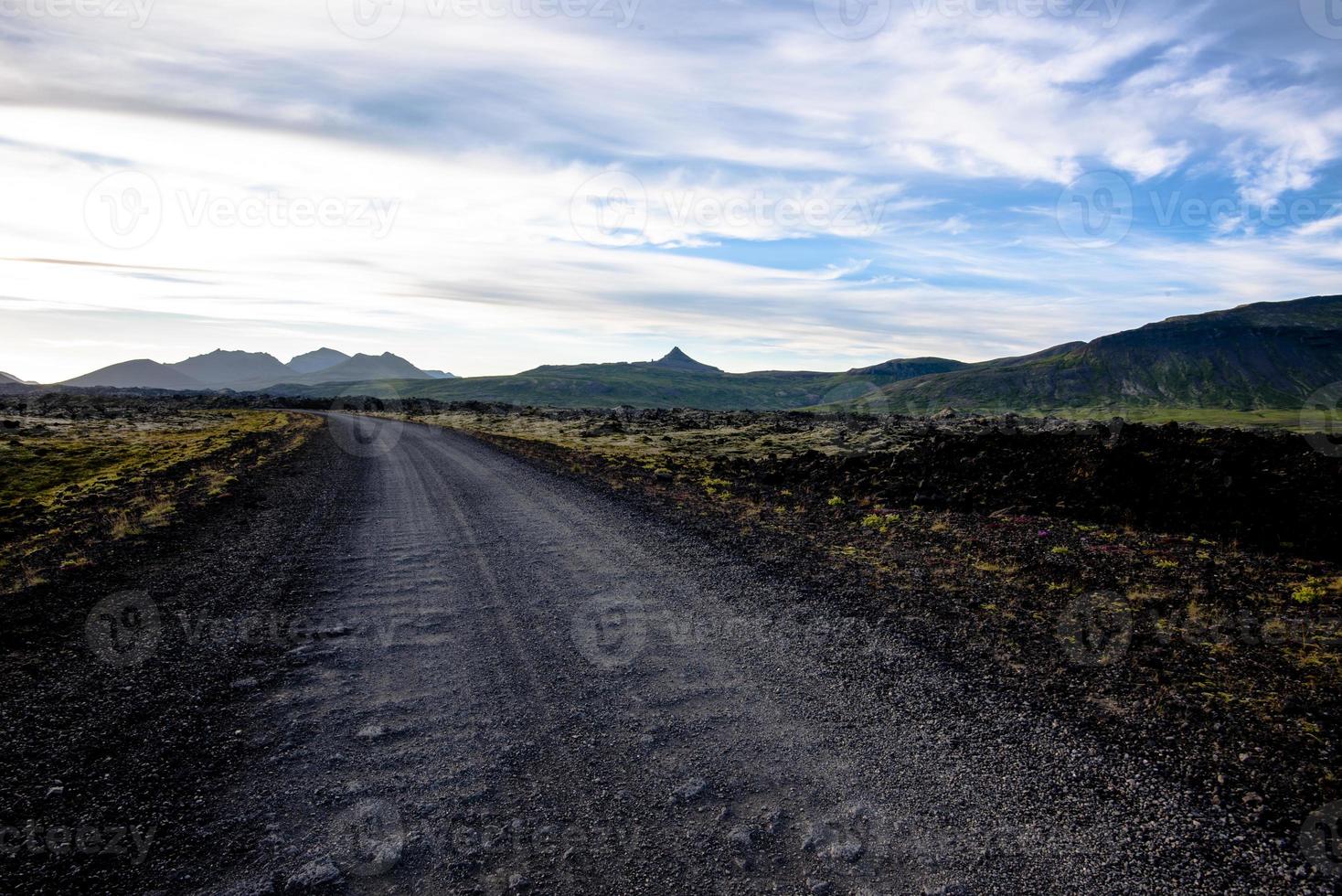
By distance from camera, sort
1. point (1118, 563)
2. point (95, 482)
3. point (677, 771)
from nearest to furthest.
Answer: point (677, 771) < point (1118, 563) < point (95, 482)

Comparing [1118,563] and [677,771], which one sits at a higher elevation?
[1118,563]

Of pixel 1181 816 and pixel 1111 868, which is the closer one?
pixel 1111 868

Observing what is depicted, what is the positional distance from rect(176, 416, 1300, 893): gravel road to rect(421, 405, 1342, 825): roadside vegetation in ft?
3.51

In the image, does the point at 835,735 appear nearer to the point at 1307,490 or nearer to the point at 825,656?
the point at 825,656

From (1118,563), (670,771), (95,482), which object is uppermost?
(95,482)

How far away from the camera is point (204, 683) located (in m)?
7.43

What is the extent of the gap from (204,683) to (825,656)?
24.8 feet

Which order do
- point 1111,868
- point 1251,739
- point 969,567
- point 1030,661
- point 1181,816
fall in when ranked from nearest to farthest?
point 1111,868 < point 1181,816 < point 1251,739 < point 1030,661 < point 969,567

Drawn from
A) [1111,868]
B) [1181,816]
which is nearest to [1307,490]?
[1181,816]

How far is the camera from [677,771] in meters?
5.93

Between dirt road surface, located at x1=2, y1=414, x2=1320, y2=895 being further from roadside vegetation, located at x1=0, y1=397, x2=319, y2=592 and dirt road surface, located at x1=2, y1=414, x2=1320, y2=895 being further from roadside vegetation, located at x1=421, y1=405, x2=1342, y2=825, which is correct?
roadside vegetation, located at x1=0, y1=397, x2=319, y2=592

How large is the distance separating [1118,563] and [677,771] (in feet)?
35.2

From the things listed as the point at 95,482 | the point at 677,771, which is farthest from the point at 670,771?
the point at 95,482

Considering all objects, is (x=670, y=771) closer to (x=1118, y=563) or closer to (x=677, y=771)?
(x=677, y=771)
